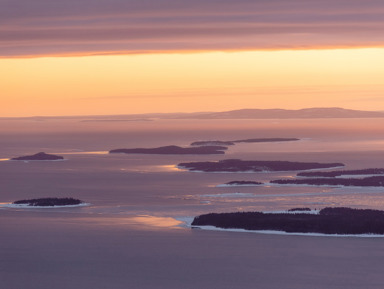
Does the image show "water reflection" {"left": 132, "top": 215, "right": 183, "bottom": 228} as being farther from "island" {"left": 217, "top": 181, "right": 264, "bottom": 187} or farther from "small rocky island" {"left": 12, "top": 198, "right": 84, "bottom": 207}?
"island" {"left": 217, "top": 181, "right": 264, "bottom": 187}

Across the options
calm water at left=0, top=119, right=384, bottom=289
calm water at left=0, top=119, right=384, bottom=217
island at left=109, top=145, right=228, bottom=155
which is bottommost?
calm water at left=0, top=119, right=384, bottom=289

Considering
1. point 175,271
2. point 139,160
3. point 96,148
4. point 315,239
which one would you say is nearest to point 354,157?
point 139,160

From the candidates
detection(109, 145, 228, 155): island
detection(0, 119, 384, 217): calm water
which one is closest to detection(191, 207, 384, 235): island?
detection(0, 119, 384, 217): calm water

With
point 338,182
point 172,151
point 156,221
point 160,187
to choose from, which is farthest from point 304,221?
point 172,151

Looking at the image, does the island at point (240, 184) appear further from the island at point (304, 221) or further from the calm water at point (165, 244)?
the island at point (304, 221)

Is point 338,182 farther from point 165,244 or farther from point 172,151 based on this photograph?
point 172,151

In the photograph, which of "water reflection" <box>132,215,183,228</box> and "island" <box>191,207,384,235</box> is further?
"water reflection" <box>132,215,183,228</box>

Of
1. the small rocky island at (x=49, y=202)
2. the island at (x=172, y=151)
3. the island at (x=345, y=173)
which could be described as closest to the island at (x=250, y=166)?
the island at (x=345, y=173)
